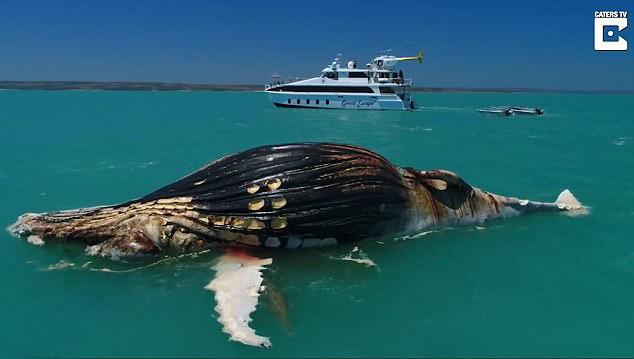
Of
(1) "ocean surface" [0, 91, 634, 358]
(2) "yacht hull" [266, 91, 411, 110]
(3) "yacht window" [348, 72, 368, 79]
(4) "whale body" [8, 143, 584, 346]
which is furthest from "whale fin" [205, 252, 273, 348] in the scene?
(3) "yacht window" [348, 72, 368, 79]

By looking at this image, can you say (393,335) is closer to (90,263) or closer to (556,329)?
(556,329)

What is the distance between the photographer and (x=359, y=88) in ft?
284

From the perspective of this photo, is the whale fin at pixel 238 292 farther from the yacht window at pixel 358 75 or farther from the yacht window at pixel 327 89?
the yacht window at pixel 358 75

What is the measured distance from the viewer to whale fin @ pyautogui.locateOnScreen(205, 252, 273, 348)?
28.3ft

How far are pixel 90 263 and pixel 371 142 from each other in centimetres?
3059

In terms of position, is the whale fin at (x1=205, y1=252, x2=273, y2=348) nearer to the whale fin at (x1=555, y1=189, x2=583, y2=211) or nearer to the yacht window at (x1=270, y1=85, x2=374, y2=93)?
the whale fin at (x1=555, y1=189, x2=583, y2=211)

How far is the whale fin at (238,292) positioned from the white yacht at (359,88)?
3015 inches

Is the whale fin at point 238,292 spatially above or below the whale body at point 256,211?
below

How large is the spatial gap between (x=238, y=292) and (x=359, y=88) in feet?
259

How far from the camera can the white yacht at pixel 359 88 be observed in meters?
86.2

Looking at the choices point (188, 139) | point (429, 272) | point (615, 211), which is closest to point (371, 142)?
point (188, 139)

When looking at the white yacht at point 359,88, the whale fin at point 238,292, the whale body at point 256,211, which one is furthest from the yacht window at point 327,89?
the whale fin at point 238,292

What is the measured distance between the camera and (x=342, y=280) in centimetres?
1109

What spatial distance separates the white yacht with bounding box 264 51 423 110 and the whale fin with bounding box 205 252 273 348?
7657cm
